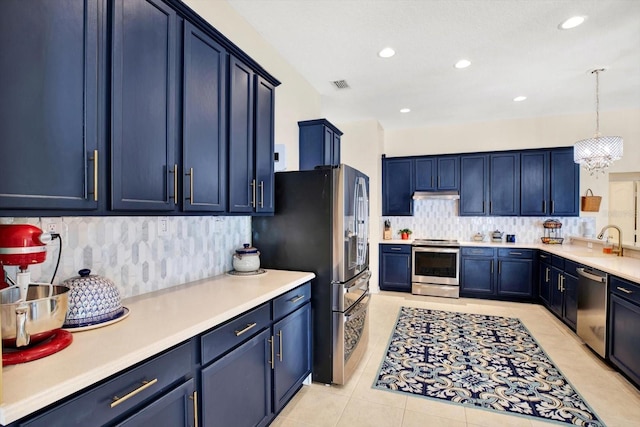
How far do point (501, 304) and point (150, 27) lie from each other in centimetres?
558

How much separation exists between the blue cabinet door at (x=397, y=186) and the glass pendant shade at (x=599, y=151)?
250 centimetres

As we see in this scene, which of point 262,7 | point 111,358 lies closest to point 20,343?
point 111,358

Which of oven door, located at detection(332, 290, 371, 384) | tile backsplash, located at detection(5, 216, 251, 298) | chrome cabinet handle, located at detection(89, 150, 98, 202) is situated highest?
chrome cabinet handle, located at detection(89, 150, 98, 202)

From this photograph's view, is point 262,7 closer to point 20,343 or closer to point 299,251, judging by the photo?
point 299,251

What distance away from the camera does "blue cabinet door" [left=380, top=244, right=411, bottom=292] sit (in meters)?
5.61

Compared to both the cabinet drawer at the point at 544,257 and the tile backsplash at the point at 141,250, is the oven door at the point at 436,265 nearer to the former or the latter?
the cabinet drawer at the point at 544,257

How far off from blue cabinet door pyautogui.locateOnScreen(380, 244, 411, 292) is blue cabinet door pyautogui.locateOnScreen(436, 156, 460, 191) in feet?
4.15

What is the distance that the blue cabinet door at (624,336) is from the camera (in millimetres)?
2521

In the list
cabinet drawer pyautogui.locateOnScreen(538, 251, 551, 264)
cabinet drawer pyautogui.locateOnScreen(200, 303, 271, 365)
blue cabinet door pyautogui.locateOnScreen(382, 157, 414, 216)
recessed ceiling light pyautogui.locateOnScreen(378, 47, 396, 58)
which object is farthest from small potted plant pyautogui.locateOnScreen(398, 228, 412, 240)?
cabinet drawer pyautogui.locateOnScreen(200, 303, 271, 365)

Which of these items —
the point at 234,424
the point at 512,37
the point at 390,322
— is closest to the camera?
the point at 234,424

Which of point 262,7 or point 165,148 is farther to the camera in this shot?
point 262,7

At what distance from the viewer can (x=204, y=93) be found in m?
1.87

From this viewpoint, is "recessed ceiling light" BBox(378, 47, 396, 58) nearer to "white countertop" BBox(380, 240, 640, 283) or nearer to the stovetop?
"white countertop" BBox(380, 240, 640, 283)

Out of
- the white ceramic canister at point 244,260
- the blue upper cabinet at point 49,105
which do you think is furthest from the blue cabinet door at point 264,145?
the blue upper cabinet at point 49,105
